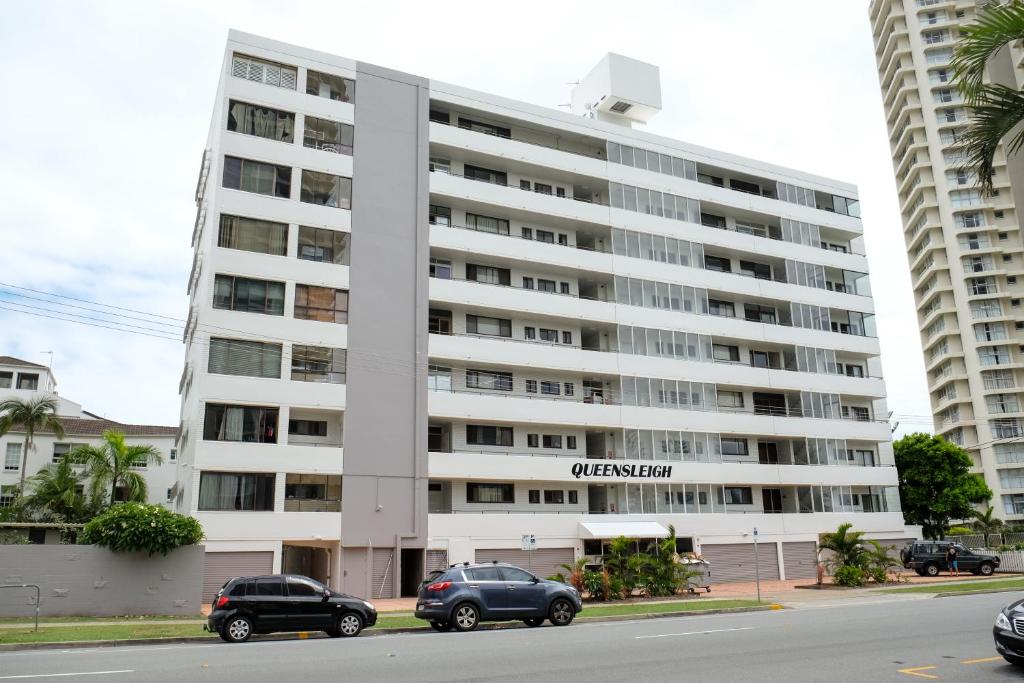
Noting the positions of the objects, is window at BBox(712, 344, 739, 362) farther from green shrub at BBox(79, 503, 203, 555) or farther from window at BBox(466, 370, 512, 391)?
green shrub at BBox(79, 503, 203, 555)

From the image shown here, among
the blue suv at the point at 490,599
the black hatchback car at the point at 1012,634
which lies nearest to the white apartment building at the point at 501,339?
the blue suv at the point at 490,599

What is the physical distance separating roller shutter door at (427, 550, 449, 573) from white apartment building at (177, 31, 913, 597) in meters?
0.19

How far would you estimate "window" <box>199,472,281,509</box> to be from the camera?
1316 inches

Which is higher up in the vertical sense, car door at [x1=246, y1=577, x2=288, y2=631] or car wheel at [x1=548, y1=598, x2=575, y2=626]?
car door at [x1=246, y1=577, x2=288, y2=631]

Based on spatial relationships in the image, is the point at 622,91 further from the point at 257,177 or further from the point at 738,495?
the point at 738,495

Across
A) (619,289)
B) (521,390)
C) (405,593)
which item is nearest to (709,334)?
(619,289)

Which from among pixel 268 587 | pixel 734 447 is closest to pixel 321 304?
pixel 268 587

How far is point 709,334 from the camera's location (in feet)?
156

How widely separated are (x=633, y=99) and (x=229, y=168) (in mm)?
25106

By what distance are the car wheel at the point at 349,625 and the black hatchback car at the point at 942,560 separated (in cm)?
3284

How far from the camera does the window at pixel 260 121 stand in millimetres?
37969

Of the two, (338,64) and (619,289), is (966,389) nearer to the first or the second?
(619,289)

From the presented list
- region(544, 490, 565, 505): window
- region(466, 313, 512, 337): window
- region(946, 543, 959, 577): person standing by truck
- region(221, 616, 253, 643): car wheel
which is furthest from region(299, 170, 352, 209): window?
region(946, 543, 959, 577): person standing by truck

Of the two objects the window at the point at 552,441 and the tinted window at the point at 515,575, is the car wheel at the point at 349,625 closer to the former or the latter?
the tinted window at the point at 515,575
